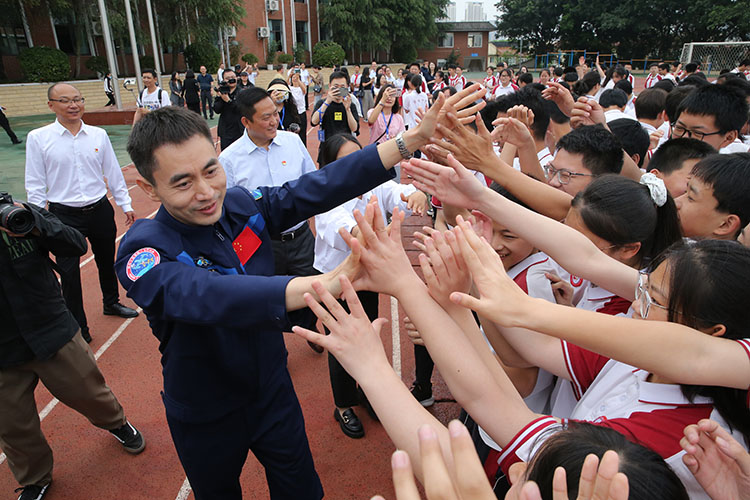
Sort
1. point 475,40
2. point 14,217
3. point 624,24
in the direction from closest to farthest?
point 14,217 → point 624,24 → point 475,40

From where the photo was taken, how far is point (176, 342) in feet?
5.38

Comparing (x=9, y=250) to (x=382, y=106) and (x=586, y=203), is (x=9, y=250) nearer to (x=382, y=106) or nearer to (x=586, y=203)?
(x=586, y=203)

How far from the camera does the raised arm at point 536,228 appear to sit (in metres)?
1.62

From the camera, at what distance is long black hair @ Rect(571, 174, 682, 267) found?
174 centimetres

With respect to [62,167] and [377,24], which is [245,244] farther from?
[377,24]

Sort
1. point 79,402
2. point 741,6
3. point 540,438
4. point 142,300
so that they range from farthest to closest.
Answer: point 741,6, point 79,402, point 142,300, point 540,438

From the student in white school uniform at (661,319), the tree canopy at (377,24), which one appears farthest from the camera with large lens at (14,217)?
the tree canopy at (377,24)

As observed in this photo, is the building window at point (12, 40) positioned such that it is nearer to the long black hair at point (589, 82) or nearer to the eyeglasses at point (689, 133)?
the long black hair at point (589, 82)

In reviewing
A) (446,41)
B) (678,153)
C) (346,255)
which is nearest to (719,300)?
(678,153)

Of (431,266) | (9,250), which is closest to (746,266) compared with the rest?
(431,266)

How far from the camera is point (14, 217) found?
83.4 inches

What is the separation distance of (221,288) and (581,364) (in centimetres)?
117

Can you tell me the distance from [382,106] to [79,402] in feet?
17.6

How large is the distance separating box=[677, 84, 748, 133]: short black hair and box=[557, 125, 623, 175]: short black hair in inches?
49.6
